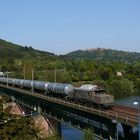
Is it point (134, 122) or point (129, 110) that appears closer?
point (134, 122)

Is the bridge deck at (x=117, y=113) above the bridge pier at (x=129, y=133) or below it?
above

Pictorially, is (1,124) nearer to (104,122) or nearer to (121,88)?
(104,122)

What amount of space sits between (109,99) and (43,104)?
29.3 m

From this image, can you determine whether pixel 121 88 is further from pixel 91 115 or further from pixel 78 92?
pixel 91 115

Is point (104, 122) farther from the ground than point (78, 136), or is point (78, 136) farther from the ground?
point (104, 122)

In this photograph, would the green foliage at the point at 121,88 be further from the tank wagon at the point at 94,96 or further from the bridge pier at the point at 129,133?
the bridge pier at the point at 129,133

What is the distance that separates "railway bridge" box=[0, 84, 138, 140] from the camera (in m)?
50.1

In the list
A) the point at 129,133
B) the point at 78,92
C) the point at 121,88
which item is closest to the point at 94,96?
the point at 78,92

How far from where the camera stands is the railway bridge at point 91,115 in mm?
50125

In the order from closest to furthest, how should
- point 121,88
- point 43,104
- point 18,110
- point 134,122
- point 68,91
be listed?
point 134,122 → point 68,91 → point 43,104 → point 18,110 → point 121,88

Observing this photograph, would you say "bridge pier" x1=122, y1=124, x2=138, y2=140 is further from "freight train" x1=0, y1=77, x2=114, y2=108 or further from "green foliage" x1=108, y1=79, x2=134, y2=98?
"green foliage" x1=108, y1=79, x2=134, y2=98

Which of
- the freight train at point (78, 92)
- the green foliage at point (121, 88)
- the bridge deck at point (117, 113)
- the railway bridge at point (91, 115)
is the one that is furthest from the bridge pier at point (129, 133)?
the green foliage at point (121, 88)

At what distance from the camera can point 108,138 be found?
54062 millimetres

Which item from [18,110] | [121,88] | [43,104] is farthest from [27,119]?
[121,88]
